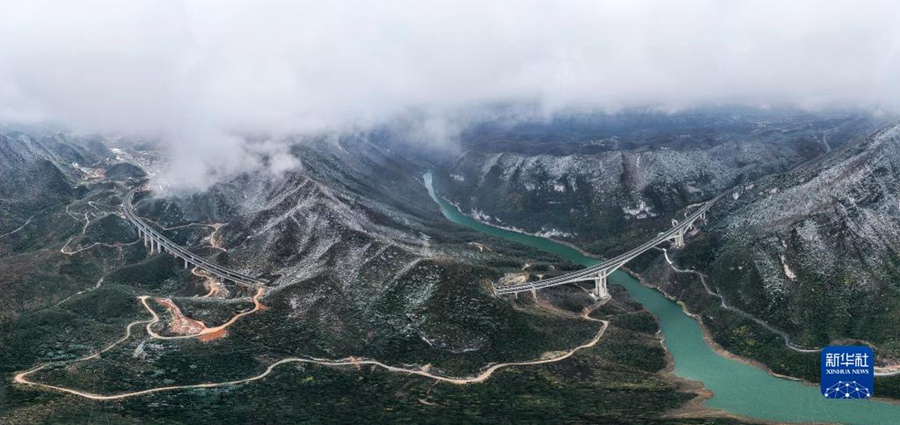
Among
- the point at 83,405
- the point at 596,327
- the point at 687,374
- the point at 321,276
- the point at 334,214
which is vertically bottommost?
the point at 83,405

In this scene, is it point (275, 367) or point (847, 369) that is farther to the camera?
point (275, 367)

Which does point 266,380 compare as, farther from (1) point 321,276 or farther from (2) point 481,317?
(2) point 481,317

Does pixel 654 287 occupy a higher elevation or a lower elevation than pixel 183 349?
higher

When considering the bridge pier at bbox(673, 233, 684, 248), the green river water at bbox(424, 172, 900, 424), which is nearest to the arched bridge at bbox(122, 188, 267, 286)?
the green river water at bbox(424, 172, 900, 424)

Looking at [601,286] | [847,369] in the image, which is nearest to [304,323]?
[601,286]

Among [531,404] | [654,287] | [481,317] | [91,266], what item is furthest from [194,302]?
[654,287]

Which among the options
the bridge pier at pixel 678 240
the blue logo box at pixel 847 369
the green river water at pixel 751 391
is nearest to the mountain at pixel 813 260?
the green river water at pixel 751 391

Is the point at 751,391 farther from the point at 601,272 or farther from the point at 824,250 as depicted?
the point at 601,272
